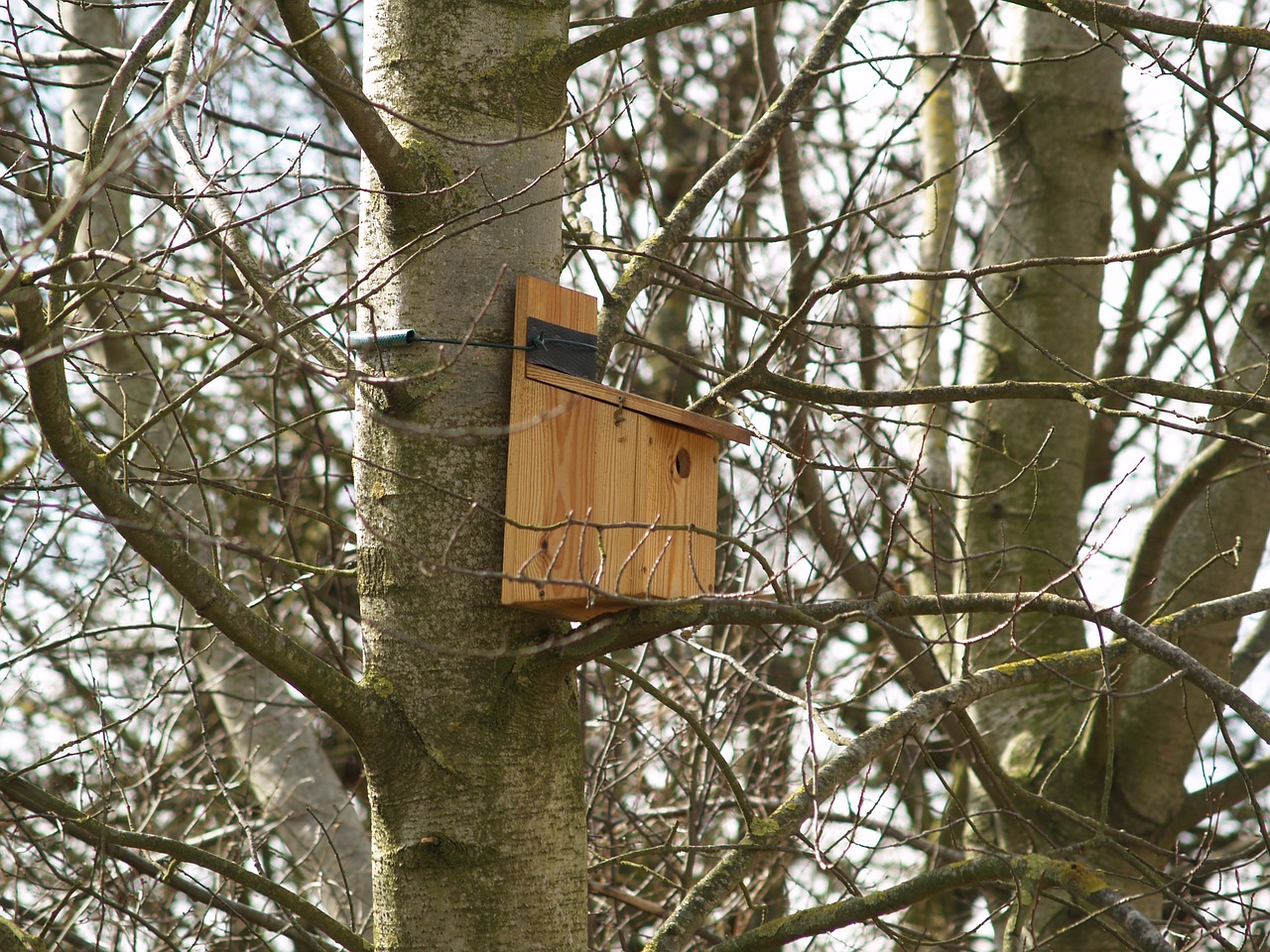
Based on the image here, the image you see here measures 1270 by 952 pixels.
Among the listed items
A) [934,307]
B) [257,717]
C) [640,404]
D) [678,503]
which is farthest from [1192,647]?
[257,717]

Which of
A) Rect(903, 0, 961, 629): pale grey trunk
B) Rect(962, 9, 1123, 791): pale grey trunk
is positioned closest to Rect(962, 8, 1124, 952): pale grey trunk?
Result: Rect(962, 9, 1123, 791): pale grey trunk

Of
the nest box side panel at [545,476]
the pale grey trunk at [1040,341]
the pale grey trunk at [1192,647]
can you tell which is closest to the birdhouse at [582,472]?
the nest box side panel at [545,476]

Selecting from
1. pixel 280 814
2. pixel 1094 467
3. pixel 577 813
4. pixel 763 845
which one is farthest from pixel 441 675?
pixel 1094 467

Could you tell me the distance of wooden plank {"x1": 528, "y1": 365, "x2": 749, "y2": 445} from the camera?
7.00 ft

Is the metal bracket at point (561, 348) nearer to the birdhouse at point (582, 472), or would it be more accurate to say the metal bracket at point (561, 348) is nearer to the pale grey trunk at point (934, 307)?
the birdhouse at point (582, 472)

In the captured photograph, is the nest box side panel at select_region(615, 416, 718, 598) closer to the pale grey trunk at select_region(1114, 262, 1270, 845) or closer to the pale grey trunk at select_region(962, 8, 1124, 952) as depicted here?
the pale grey trunk at select_region(962, 8, 1124, 952)

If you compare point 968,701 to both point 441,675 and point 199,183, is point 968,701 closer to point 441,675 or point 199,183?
point 441,675

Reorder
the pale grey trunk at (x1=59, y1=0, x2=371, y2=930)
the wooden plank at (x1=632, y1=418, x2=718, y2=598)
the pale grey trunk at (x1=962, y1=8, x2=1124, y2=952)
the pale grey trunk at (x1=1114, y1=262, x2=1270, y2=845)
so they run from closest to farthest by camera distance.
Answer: the wooden plank at (x1=632, y1=418, x2=718, y2=598)
the pale grey trunk at (x1=1114, y1=262, x2=1270, y2=845)
the pale grey trunk at (x1=962, y1=8, x2=1124, y2=952)
the pale grey trunk at (x1=59, y1=0, x2=371, y2=930)

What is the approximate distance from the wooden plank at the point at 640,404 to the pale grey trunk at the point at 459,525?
79mm

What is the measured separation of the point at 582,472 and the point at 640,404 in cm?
18

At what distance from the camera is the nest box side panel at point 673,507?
2234 mm

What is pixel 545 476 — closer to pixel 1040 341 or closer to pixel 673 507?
pixel 673 507

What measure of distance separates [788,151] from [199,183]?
6.64ft

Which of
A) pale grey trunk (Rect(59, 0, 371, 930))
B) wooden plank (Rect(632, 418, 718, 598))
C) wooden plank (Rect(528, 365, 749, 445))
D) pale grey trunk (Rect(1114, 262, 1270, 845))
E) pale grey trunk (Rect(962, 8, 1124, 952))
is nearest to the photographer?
wooden plank (Rect(528, 365, 749, 445))
